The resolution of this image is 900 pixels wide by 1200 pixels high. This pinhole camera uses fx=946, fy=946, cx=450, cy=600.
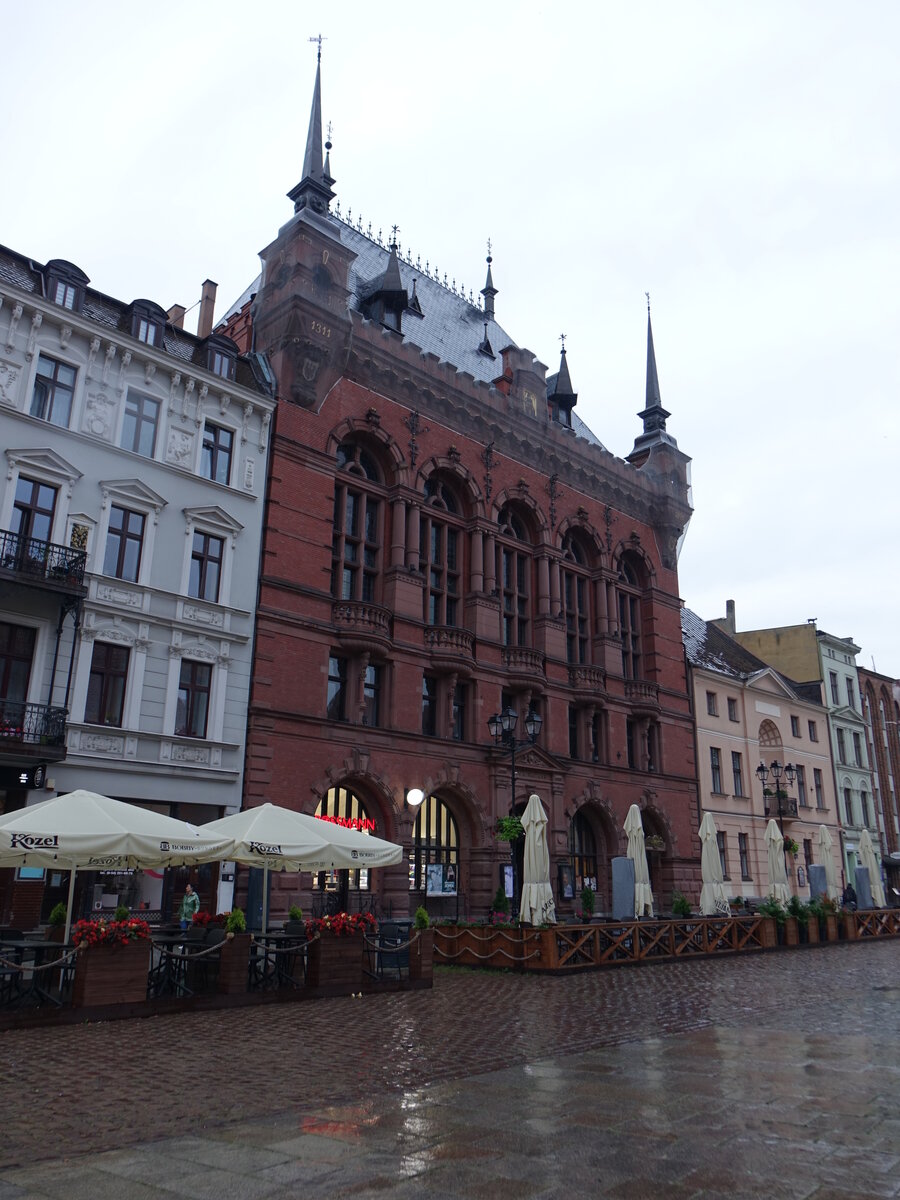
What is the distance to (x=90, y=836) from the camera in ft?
45.7

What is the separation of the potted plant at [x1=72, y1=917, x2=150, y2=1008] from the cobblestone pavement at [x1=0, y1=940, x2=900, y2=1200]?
2.01ft

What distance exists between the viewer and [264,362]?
2936cm

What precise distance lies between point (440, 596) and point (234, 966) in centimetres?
1860

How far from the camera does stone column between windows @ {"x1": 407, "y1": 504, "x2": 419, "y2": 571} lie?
30875 millimetres

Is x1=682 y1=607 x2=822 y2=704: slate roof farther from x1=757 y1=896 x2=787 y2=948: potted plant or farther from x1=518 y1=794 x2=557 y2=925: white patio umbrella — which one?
x1=518 y1=794 x2=557 y2=925: white patio umbrella

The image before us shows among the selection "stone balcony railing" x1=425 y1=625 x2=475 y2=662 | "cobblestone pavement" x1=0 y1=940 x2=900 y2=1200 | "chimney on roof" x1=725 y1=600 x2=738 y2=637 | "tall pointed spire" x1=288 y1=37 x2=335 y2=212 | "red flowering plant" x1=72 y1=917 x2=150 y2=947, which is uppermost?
"tall pointed spire" x1=288 y1=37 x2=335 y2=212

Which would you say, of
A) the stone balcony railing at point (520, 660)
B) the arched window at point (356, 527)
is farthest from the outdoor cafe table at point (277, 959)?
the stone balcony railing at point (520, 660)

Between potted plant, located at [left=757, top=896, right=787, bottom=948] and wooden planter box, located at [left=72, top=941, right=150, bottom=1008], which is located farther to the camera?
potted plant, located at [left=757, top=896, right=787, bottom=948]

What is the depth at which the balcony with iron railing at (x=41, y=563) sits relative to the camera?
21031mm

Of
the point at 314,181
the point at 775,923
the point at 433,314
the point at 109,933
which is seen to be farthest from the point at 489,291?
the point at 109,933

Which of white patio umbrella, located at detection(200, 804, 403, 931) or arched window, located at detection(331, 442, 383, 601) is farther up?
arched window, located at detection(331, 442, 383, 601)

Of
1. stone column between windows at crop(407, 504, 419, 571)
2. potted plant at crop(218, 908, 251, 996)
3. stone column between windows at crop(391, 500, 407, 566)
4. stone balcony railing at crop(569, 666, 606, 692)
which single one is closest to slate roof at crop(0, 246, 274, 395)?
stone column between windows at crop(391, 500, 407, 566)

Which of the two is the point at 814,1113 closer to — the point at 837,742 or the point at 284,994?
the point at 284,994

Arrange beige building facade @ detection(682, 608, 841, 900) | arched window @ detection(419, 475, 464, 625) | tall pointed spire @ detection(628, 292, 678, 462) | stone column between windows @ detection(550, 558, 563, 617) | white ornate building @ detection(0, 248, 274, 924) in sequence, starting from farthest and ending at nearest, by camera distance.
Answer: tall pointed spire @ detection(628, 292, 678, 462) < beige building facade @ detection(682, 608, 841, 900) < stone column between windows @ detection(550, 558, 563, 617) < arched window @ detection(419, 475, 464, 625) < white ornate building @ detection(0, 248, 274, 924)
